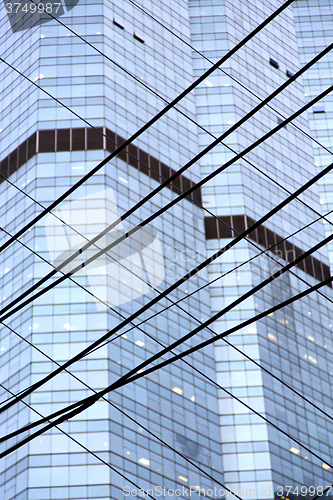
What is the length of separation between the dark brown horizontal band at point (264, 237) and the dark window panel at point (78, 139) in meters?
16.9

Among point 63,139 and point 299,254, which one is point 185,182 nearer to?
point 63,139

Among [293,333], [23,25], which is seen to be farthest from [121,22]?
[293,333]

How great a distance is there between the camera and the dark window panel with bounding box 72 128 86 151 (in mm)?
82500

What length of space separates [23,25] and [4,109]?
1085 centimetres

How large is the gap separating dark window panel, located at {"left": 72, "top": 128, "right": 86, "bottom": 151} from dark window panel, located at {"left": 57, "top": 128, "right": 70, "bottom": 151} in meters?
0.65

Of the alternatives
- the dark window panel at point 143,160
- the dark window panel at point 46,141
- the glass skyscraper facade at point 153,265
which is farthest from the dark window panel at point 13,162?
the dark window panel at point 143,160

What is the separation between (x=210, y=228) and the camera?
87.5 metres

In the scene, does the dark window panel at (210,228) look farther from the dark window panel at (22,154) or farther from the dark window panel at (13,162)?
the dark window panel at (13,162)

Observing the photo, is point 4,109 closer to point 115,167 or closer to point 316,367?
point 115,167

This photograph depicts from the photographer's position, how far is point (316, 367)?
8369 cm

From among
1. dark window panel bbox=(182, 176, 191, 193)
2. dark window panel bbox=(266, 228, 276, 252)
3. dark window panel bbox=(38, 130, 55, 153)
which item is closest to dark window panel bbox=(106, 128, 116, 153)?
dark window panel bbox=(38, 130, 55, 153)

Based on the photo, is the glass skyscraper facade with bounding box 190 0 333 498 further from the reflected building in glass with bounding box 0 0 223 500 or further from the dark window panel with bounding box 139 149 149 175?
the dark window panel with bounding box 139 149 149 175

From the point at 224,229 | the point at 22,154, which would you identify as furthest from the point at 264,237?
the point at 22,154

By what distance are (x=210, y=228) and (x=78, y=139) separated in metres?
18.1
